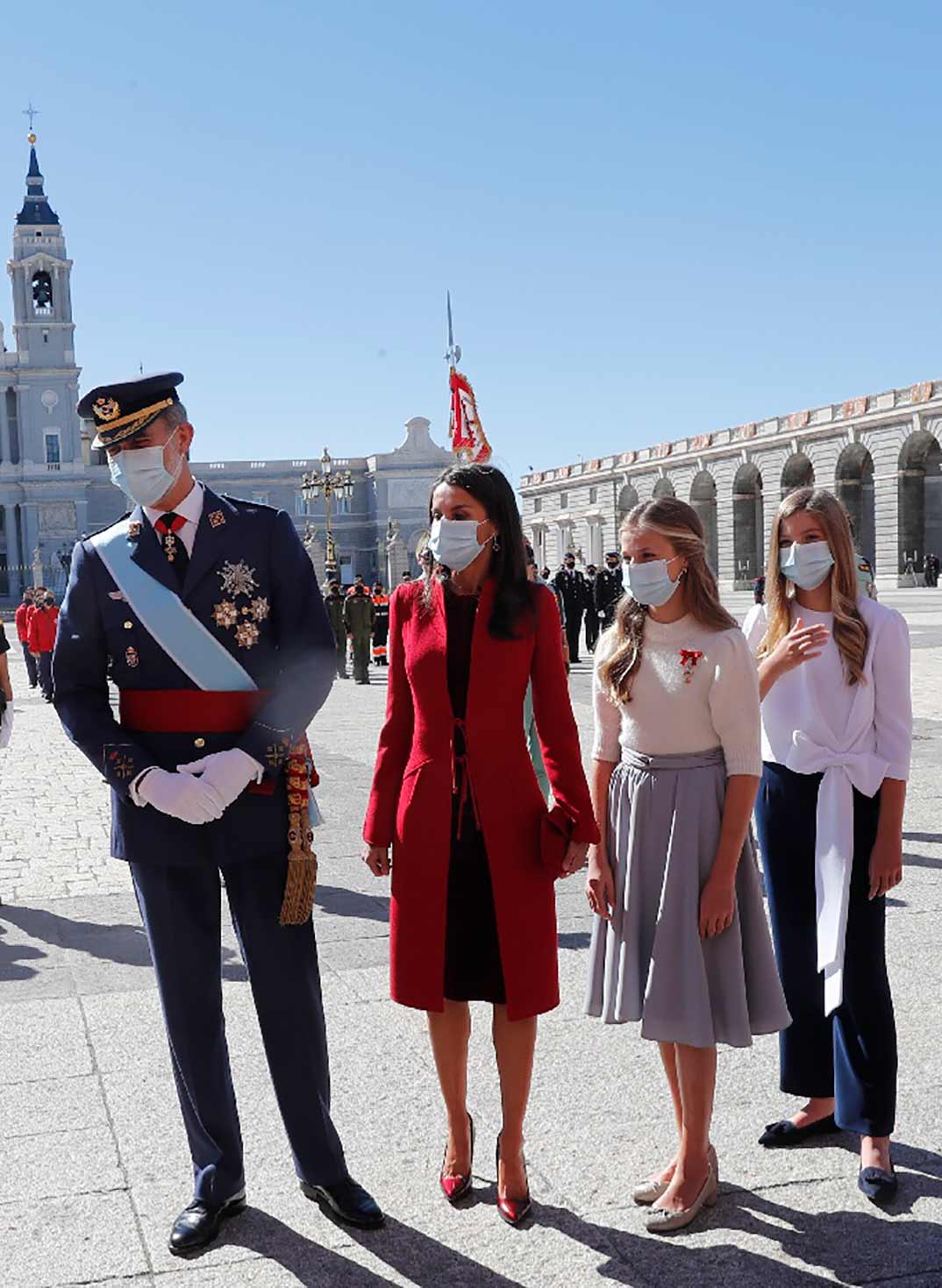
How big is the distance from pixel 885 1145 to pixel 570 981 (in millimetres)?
1911

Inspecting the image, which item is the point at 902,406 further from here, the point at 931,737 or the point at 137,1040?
the point at 137,1040

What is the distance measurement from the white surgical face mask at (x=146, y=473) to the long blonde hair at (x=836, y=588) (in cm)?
160

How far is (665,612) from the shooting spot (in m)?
3.46

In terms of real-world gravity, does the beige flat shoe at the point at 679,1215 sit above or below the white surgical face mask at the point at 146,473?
below

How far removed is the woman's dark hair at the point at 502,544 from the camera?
11.2 feet

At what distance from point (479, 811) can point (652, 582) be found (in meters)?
0.72

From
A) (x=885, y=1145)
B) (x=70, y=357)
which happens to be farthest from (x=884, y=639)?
(x=70, y=357)

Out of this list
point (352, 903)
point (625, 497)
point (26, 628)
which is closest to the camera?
point (352, 903)

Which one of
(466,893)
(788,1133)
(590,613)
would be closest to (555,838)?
(466,893)

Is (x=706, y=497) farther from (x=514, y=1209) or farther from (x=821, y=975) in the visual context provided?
(x=514, y=1209)

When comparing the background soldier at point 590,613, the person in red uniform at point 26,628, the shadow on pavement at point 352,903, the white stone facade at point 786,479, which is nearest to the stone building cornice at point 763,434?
the white stone facade at point 786,479

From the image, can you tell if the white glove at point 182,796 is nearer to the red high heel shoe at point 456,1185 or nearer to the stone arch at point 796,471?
the red high heel shoe at point 456,1185

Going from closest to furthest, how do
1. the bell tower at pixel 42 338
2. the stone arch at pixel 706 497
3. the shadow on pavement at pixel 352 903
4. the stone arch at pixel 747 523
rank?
the shadow on pavement at pixel 352 903 < the stone arch at pixel 747 523 < the stone arch at pixel 706 497 < the bell tower at pixel 42 338

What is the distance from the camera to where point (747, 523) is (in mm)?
57688
